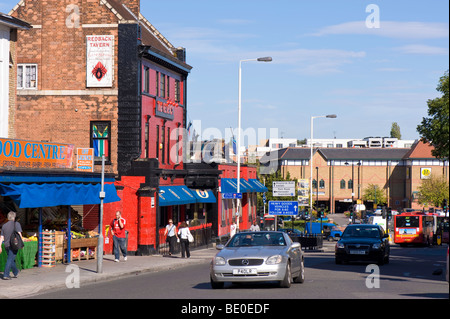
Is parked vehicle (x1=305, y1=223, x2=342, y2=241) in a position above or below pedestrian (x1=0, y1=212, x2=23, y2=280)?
below

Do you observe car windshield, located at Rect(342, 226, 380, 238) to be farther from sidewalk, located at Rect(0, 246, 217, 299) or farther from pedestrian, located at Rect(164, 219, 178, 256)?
pedestrian, located at Rect(164, 219, 178, 256)

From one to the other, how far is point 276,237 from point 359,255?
34.5ft

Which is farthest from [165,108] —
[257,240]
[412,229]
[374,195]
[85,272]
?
[374,195]

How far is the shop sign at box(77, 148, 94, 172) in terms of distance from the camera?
3036cm

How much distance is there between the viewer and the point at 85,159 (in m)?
30.4

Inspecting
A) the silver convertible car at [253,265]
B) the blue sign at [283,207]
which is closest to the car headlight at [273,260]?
the silver convertible car at [253,265]

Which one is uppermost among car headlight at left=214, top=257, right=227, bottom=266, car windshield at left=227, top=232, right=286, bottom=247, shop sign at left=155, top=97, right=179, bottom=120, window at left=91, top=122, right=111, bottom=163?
shop sign at left=155, top=97, right=179, bottom=120

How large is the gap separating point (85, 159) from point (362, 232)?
1152 cm

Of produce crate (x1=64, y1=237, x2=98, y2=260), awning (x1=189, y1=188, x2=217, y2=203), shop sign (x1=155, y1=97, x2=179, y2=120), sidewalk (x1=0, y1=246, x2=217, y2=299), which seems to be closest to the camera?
sidewalk (x1=0, y1=246, x2=217, y2=299)

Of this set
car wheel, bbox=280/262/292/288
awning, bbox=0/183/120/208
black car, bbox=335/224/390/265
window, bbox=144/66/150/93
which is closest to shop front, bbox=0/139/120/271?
awning, bbox=0/183/120/208

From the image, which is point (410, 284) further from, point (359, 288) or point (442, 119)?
point (442, 119)

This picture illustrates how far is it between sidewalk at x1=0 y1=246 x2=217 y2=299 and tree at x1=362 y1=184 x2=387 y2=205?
339ft

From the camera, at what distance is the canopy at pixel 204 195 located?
142ft
